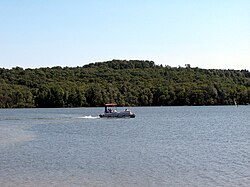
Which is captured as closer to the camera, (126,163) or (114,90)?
(126,163)

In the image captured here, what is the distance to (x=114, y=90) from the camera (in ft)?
508

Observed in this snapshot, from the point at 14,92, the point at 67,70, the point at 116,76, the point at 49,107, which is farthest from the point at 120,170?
the point at 67,70

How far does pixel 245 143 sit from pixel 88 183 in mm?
20222

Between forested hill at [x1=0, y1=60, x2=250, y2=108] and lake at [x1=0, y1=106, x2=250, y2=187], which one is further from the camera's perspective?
forested hill at [x1=0, y1=60, x2=250, y2=108]

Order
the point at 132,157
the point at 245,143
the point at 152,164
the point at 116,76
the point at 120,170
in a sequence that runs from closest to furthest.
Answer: the point at 120,170 < the point at 152,164 < the point at 132,157 < the point at 245,143 < the point at 116,76

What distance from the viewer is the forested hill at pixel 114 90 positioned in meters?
149

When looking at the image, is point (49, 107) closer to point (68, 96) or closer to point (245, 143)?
point (68, 96)

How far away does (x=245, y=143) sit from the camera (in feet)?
128

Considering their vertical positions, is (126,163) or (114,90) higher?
(114,90)

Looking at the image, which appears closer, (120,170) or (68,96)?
(120,170)

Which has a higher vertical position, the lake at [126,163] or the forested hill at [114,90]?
the forested hill at [114,90]

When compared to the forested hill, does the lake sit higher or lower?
lower

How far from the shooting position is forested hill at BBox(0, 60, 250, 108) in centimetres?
14862

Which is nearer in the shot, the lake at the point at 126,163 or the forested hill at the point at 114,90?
the lake at the point at 126,163
